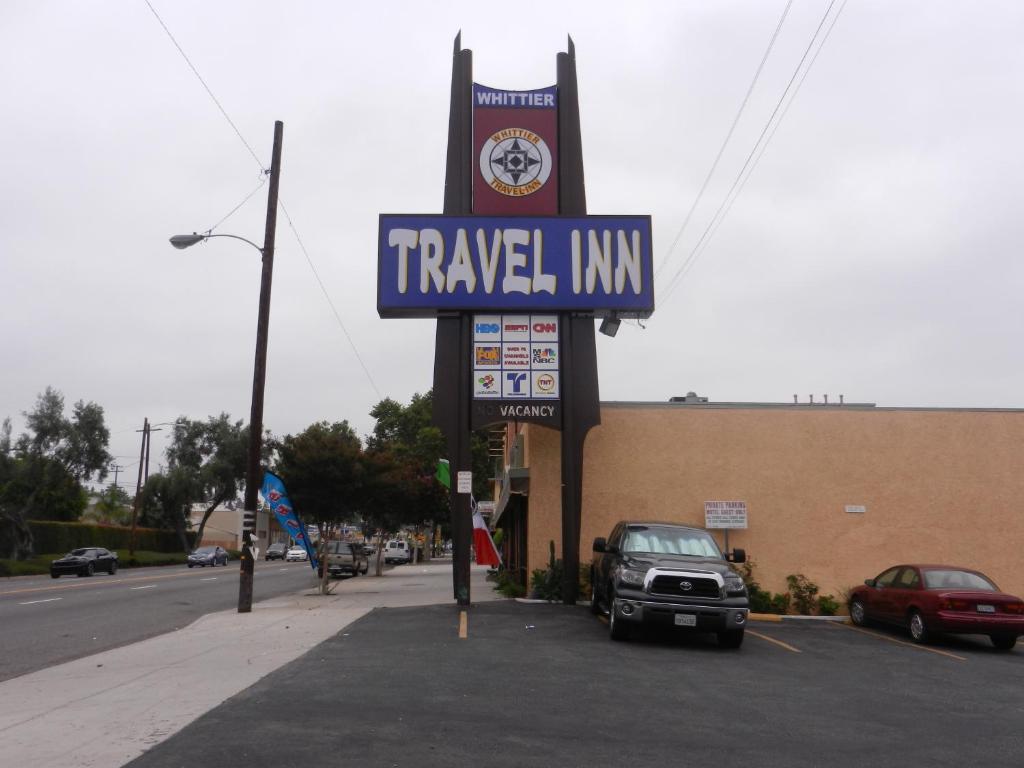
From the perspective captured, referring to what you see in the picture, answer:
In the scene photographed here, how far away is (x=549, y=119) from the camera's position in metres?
21.2

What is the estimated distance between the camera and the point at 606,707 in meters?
8.66

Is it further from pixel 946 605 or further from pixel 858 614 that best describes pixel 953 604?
pixel 858 614

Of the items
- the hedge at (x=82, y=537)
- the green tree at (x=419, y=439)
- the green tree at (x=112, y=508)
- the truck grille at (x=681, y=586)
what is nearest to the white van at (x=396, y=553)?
the green tree at (x=419, y=439)

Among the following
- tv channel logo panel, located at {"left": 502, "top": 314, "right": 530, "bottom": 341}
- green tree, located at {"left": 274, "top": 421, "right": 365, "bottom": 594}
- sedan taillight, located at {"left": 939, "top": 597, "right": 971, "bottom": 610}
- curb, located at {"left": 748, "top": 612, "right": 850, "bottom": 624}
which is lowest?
curb, located at {"left": 748, "top": 612, "right": 850, "bottom": 624}

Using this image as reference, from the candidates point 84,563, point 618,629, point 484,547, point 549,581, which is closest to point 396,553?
point 84,563

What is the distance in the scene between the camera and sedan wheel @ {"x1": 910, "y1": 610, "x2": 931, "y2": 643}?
15133 mm

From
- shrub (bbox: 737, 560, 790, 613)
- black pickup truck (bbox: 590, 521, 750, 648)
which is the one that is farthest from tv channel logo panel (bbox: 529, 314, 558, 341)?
black pickup truck (bbox: 590, 521, 750, 648)

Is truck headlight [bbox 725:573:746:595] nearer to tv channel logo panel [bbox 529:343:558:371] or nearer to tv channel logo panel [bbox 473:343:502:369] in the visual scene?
tv channel logo panel [bbox 529:343:558:371]

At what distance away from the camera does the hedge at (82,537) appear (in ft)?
177

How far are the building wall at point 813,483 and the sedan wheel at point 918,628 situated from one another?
4933mm

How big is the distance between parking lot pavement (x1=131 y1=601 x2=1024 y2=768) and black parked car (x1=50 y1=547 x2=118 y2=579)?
32175 mm

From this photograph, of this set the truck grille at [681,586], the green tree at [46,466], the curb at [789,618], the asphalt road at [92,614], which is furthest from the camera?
the green tree at [46,466]

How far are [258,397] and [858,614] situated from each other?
1293 cm

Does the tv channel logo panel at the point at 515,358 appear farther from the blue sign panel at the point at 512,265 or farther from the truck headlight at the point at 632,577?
the truck headlight at the point at 632,577
